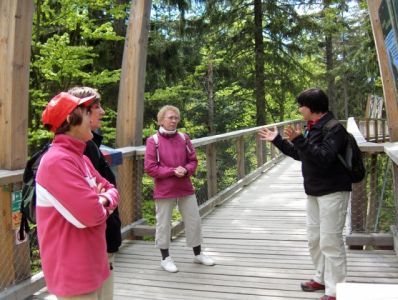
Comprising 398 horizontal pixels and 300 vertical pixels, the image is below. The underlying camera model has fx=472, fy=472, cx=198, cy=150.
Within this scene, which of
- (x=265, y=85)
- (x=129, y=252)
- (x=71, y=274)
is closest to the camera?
(x=71, y=274)

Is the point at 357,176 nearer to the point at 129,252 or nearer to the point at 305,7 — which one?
the point at 129,252

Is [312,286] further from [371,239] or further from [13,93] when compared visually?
[13,93]

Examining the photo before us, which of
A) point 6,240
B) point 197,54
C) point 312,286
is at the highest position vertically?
point 197,54

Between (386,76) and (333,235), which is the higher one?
(386,76)

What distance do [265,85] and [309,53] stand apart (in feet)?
7.45

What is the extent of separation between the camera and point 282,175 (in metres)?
9.61

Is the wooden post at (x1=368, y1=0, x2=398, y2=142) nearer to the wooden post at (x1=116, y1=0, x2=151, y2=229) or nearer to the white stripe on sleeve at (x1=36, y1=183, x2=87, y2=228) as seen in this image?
the wooden post at (x1=116, y1=0, x2=151, y2=229)

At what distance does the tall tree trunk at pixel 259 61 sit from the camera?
16.5m

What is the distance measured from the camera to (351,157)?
3.08 meters

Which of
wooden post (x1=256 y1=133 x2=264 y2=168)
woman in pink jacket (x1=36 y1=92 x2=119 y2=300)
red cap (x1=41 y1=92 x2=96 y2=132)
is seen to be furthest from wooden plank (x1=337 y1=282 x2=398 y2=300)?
wooden post (x1=256 y1=133 x2=264 y2=168)

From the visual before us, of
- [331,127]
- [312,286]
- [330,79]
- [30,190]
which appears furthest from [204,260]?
[330,79]

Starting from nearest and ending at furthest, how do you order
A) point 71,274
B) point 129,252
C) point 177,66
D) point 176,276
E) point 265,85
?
point 71,274 → point 176,276 → point 129,252 → point 177,66 → point 265,85

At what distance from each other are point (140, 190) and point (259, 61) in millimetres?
12206

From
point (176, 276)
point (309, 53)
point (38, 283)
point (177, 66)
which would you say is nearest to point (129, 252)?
point (176, 276)
